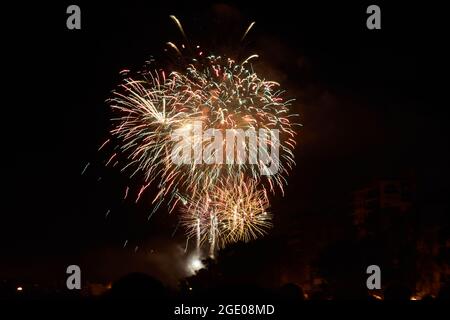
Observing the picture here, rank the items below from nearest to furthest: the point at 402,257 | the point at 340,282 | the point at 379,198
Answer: the point at 340,282 → the point at 402,257 → the point at 379,198
